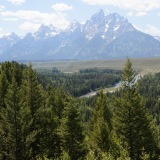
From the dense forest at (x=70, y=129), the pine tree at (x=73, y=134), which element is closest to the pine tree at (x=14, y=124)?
the dense forest at (x=70, y=129)

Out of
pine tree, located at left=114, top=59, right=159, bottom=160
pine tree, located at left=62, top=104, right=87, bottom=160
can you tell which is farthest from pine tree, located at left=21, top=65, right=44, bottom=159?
pine tree, located at left=114, top=59, right=159, bottom=160

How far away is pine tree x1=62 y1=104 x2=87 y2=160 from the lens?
5153 cm

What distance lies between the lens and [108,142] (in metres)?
55.2

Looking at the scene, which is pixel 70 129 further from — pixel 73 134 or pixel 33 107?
pixel 33 107

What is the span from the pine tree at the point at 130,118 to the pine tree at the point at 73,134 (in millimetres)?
6045

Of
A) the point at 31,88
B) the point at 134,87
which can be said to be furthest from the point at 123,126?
the point at 31,88

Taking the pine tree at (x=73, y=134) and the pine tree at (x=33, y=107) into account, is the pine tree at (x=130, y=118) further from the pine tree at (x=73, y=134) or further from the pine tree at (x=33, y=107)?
the pine tree at (x=33, y=107)

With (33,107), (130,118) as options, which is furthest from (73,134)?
(130,118)

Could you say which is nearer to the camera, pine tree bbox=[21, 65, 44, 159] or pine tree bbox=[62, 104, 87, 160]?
pine tree bbox=[62, 104, 87, 160]

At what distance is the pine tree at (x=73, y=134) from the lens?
51531 mm

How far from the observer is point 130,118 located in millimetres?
49781

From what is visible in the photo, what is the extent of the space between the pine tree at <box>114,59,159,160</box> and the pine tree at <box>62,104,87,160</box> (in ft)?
19.8

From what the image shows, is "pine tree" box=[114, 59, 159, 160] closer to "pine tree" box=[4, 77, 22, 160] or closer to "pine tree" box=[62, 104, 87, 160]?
"pine tree" box=[62, 104, 87, 160]

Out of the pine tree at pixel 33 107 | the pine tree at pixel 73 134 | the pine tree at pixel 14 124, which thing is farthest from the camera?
the pine tree at pixel 33 107
